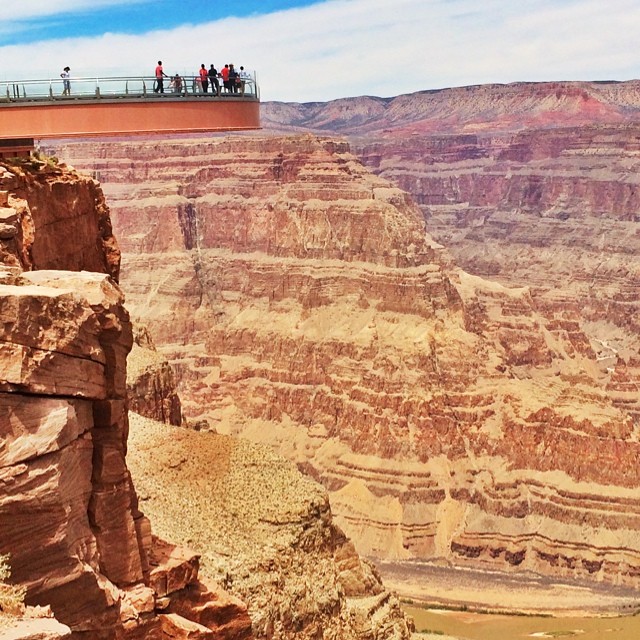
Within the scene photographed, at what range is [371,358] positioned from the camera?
382ft

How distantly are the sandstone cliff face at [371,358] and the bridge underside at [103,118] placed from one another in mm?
67834

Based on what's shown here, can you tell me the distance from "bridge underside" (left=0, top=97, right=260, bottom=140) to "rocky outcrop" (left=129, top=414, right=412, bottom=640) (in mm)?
9503

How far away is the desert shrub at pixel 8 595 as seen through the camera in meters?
16.1

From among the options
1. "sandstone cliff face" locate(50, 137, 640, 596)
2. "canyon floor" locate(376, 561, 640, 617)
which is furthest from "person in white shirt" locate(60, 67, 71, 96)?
"sandstone cliff face" locate(50, 137, 640, 596)

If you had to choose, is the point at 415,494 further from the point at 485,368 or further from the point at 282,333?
the point at 282,333

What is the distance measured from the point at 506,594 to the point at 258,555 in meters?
58.9

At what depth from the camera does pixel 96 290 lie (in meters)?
20.5

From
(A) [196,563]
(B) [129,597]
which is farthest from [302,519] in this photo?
(B) [129,597]

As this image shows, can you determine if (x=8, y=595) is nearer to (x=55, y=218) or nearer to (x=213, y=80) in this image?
(x=55, y=218)

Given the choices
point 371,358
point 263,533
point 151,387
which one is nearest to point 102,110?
point 263,533

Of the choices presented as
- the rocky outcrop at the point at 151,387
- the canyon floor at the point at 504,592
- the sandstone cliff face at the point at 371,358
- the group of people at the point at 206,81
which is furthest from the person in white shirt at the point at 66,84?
the sandstone cliff face at the point at 371,358

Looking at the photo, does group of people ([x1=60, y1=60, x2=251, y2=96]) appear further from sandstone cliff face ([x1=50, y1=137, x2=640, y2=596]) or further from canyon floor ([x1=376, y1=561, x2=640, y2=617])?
sandstone cliff face ([x1=50, y1=137, x2=640, y2=596])

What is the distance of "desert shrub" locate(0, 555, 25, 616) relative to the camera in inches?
632

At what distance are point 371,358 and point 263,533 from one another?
84532mm
